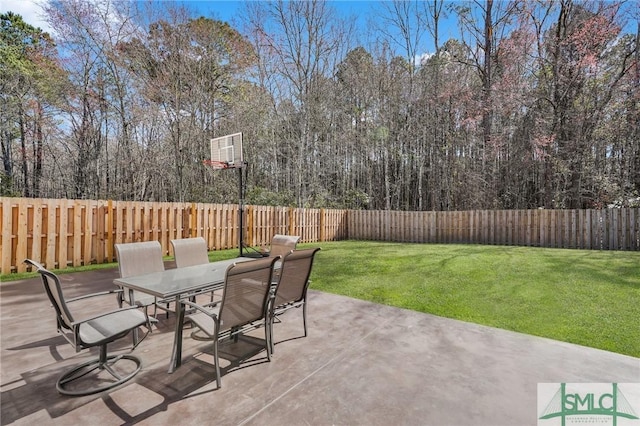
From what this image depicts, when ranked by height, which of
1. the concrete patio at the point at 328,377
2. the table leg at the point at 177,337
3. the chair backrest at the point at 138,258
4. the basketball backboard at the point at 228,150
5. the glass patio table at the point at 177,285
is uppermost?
the basketball backboard at the point at 228,150

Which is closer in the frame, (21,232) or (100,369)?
(100,369)

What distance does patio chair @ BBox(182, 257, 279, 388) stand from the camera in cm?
204

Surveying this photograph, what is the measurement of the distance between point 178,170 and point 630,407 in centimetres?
1248

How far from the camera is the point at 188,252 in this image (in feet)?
12.1

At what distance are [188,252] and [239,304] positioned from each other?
5.95 ft

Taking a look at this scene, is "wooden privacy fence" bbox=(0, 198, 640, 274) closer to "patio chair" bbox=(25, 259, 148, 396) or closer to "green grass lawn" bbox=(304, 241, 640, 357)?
"green grass lawn" bbox=(304, 241, 640, 357)

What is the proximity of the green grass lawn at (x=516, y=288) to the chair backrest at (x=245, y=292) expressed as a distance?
2219 millimetres

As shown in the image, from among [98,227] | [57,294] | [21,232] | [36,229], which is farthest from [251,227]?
[57,294]

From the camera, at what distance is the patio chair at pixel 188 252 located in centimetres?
355

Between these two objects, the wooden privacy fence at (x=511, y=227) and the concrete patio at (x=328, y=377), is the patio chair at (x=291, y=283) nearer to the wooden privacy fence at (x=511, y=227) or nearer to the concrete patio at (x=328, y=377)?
the concrete patio at (x=328, y=377)

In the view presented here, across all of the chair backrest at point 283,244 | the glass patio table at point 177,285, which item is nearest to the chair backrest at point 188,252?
the glass patio table at point 177,285

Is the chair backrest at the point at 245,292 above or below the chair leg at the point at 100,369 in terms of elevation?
above

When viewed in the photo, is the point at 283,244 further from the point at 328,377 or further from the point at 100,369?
the point at 100,369

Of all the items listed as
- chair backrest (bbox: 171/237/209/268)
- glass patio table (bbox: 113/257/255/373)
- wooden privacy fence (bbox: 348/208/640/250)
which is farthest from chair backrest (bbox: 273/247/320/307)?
wooden privacy fence (bbox: 348/208/640/250)
